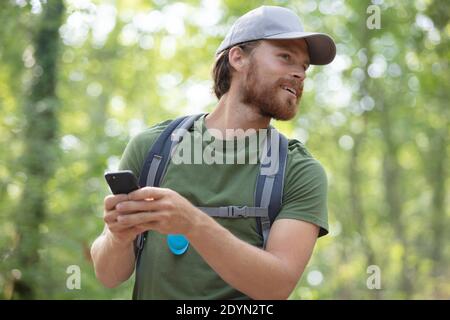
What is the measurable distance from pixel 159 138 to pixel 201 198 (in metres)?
0.30

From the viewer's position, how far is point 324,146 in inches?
558

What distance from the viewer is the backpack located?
244 cm

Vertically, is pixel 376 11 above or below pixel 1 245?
above

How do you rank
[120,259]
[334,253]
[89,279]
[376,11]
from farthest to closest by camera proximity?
[334,253] → [376,11] → [89,279] → [120,259]

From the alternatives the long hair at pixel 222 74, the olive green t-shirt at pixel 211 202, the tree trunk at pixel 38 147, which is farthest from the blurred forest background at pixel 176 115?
the olive green t-shirt at pixel 211 202

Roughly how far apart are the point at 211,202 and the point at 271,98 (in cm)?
56

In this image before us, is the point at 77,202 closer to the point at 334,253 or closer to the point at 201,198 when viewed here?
the point at 201,198

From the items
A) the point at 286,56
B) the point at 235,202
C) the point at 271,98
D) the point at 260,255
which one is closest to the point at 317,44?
the point at 286,56

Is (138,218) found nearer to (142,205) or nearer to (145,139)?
(142,205)

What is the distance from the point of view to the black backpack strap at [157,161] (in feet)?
8.36

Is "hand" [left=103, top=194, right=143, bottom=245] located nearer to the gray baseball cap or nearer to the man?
the man

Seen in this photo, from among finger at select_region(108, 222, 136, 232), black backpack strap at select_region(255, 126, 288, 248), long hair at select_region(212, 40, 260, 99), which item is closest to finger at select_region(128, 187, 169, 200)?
finger at select_region(108, 222, 136, 232)

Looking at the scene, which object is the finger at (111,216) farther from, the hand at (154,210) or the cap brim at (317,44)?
the cap brim at (317,44)
